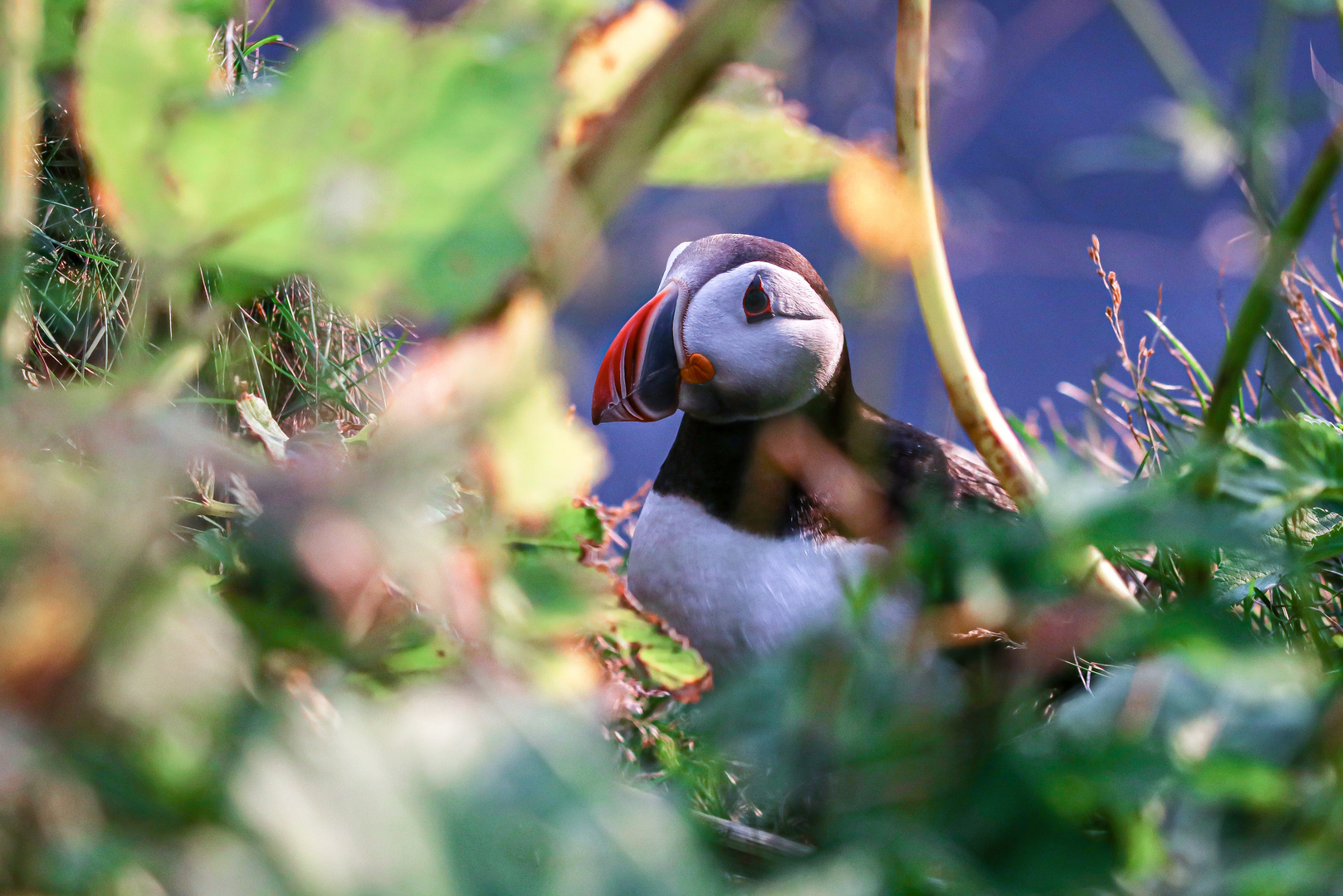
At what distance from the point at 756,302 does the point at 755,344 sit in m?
0.03

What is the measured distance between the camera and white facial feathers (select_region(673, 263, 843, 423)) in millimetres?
692

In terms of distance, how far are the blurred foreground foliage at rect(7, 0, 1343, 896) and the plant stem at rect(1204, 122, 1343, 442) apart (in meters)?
0.05

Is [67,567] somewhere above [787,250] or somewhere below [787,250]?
above

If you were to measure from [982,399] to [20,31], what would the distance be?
213 mm

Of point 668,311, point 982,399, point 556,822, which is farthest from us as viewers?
point 668,311

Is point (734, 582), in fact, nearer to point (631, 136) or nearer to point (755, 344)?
point (755, 344)

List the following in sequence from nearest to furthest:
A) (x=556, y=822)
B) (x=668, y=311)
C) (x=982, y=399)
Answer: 1. (x=556, y=822)
2. (x=982, y=399)
3. (x=668, y=311)

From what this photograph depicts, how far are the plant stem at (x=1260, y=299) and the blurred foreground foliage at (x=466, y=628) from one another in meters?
0.05

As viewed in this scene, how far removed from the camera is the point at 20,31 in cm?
10

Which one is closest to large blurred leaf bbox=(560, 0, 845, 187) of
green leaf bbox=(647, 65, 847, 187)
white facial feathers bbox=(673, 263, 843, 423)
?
green leaf bbox=(647, 65, 847, 187)

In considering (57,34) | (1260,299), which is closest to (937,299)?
(1260,299)

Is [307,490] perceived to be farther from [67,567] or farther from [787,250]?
[787,250]

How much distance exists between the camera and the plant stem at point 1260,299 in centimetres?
16

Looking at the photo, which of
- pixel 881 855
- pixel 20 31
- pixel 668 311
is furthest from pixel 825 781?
pixel 668 311
